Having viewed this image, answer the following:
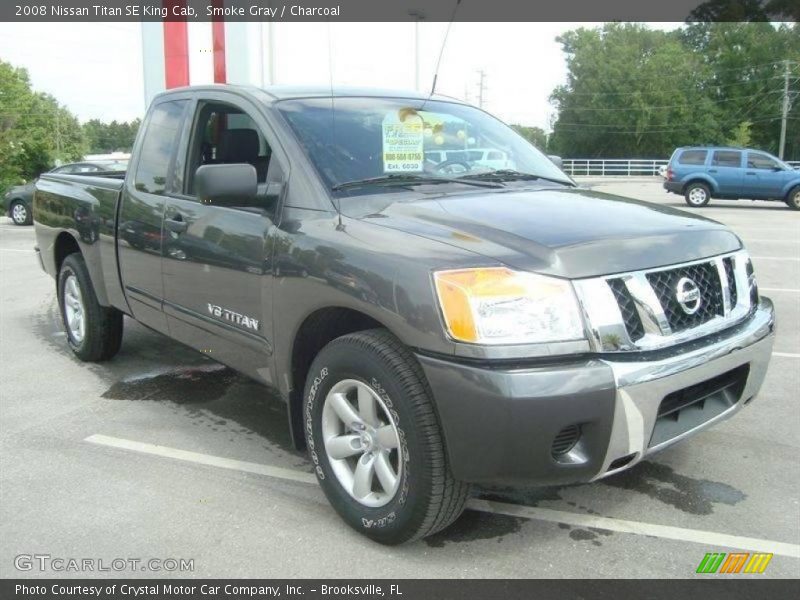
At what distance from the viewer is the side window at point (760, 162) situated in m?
21.1

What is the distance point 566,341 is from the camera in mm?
2545

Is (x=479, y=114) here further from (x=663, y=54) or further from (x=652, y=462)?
(x=663, y=54)

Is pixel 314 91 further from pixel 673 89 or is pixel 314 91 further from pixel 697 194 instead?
pixel 673 89

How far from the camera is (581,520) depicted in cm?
321

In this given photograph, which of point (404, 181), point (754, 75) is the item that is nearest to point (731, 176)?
point (404, 181)

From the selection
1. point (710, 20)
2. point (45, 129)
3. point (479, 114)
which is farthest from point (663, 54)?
point (479, 114)

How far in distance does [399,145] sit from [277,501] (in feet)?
5.79

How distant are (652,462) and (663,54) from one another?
268 ft

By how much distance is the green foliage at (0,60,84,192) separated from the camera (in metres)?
34.6

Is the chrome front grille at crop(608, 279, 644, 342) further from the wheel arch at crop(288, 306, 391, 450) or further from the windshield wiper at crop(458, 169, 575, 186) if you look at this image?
the windshield wiper at crop(458, 169, 575, 186)

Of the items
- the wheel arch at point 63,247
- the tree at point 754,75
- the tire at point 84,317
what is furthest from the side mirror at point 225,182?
the tree at point 754,75

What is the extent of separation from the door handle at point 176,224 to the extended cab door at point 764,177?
2051cm

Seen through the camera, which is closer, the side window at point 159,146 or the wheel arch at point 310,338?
the wheel arch at point 310,338

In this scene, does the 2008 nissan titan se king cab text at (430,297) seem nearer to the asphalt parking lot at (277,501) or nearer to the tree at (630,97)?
the asphalt parking lot at (277,501)
